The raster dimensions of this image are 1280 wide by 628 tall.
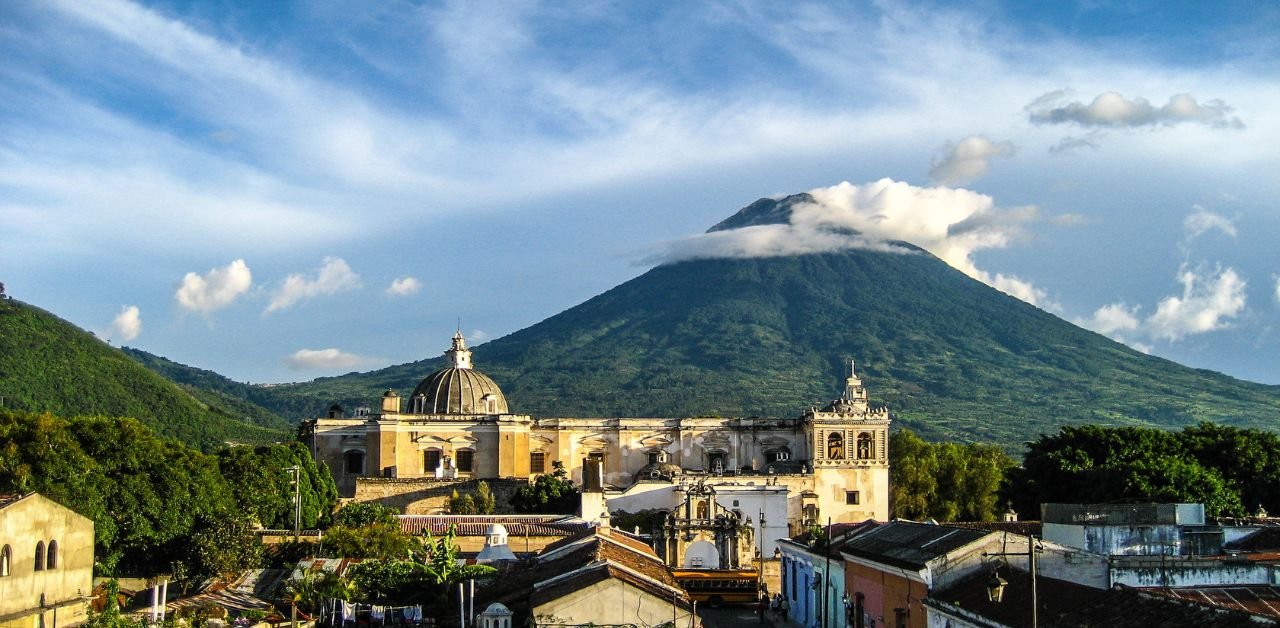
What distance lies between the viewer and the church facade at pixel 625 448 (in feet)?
209

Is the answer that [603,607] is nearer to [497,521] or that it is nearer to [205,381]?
[497,521]

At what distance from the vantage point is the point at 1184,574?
23.4m

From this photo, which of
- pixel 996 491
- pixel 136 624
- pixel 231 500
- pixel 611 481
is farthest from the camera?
pixel 611 481

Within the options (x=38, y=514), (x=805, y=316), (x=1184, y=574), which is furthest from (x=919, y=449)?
(x=805, y=316)

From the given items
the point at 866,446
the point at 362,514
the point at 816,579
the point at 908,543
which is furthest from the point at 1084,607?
the point at 866,446

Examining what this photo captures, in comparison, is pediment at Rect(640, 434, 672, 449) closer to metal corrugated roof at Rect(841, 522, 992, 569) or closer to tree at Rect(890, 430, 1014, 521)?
tree at Rect(890, 430, 1014, 521)

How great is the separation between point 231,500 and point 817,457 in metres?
29.1

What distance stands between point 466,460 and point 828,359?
82305 millimetres

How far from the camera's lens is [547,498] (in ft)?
192

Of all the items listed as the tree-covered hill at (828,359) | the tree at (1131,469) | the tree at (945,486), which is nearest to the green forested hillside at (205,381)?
the tree-covered hill at (828,359)

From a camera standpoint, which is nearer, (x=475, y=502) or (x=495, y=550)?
(x=495, y=550)

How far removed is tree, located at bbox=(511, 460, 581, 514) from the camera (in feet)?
191

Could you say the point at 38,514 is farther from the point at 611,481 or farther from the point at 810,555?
the point at 611,481

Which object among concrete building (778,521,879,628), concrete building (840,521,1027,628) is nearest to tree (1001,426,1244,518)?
concrete building (778,521,879,628)
